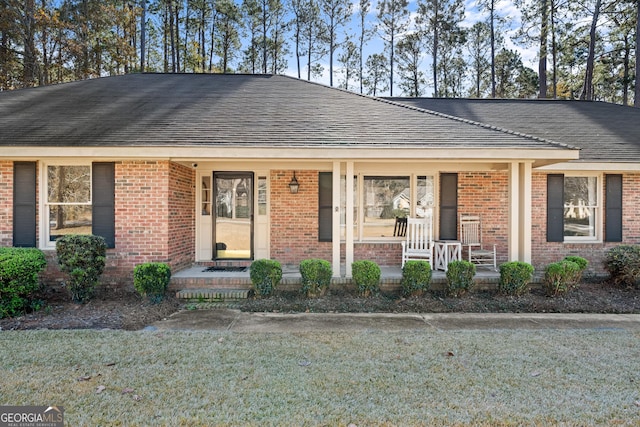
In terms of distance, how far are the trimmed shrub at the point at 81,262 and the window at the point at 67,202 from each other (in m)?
1.08

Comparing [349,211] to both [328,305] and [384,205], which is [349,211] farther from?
[384,205]

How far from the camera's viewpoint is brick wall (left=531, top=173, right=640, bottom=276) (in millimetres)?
8164

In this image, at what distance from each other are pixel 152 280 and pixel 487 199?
696 cm

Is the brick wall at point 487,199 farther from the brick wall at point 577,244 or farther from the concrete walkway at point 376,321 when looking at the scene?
the concrete walkway at point 376,321

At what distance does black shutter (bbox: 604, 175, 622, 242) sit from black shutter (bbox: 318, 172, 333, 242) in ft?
20.0

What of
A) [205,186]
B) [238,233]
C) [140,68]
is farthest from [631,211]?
[140,68]

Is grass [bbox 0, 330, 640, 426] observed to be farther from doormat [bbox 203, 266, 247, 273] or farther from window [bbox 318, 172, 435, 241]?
window [bbox 318, 172, 435, 241]

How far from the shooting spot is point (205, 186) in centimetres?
827

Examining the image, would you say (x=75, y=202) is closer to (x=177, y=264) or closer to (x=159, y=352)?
(x=177, y=264)

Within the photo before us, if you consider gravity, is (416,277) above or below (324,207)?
below

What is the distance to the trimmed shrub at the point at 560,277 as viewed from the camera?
20.8 feet

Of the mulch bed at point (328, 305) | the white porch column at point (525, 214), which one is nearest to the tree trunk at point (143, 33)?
the mulch bed at point (328, 305)

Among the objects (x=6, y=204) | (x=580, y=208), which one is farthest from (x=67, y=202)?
(x=580, y=208)

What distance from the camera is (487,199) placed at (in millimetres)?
8297
